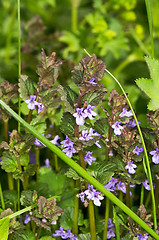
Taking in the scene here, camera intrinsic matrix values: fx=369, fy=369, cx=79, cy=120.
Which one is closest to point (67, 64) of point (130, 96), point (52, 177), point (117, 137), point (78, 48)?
point (78, 48)

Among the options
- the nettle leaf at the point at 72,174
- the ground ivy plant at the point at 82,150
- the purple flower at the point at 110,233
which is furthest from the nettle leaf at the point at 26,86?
the purple flower at the point at 110,233

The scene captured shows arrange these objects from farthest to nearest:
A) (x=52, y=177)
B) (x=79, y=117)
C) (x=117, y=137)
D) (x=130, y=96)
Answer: (x=130, y=96), (x=52, y=177), (x=117, y=137), (x=79, y=117)

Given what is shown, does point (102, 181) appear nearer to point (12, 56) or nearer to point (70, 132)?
point (70, 132)

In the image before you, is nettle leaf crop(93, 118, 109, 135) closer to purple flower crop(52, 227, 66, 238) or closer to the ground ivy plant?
the ground ivy plant

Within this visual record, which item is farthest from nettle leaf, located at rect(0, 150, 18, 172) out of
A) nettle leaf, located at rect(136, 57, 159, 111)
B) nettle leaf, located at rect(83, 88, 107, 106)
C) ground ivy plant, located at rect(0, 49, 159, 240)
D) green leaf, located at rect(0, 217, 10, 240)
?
nettle leaf, located at rect(136, 57, 159, 111)

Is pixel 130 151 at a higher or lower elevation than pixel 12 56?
lower

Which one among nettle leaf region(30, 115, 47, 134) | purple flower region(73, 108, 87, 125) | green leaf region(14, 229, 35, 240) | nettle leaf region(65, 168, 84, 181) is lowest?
green leaf region(14, 229, 35, 240)
